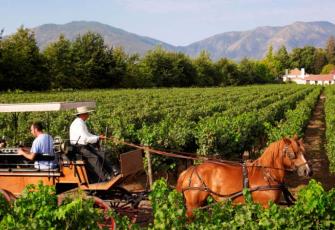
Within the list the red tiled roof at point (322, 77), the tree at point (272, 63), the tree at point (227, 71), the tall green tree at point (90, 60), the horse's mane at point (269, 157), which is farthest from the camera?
the red tiled roof at point (322, 77)

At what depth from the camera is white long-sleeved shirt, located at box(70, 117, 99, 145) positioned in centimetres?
866

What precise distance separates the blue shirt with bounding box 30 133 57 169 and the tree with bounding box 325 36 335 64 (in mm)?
165970

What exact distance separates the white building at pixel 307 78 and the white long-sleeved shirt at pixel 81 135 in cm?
14123

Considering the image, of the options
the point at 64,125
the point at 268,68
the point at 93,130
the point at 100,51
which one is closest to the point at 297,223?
the point at 93,130

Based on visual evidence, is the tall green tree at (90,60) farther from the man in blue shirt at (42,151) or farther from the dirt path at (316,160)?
the man in blue shirt at (42,151)

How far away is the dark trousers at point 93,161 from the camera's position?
8609 mm

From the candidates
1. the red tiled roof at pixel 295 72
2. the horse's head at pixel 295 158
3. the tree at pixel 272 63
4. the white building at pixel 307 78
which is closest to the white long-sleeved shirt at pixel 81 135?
the horse's head at pixel 295 158

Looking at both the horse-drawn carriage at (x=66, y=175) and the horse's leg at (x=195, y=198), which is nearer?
the horse's leg at (x=195, y=198)

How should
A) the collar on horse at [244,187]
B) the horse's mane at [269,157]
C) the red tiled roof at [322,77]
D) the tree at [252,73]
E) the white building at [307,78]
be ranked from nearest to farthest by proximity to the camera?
→ the collar on horse at [244,187], the horse's mane at [269,157], the tree at [252,73], the red tiled roof at [322,77], the white building at [307,78]

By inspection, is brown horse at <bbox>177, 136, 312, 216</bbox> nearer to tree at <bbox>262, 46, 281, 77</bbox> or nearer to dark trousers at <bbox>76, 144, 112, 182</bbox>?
dark trousers at <bbox>76, 144, 112, 182</bbox>

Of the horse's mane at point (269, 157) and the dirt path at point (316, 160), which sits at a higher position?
the horse's mane at point (269, 157)

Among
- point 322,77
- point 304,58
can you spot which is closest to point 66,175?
point 322,77

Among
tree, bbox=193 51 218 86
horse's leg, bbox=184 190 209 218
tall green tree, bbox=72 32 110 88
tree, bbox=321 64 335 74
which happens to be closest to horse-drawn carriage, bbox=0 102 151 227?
horse's leg, bbox=184 190 209 218

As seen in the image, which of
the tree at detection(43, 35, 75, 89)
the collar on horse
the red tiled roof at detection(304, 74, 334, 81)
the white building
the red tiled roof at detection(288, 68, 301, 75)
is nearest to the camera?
the collar on horse
